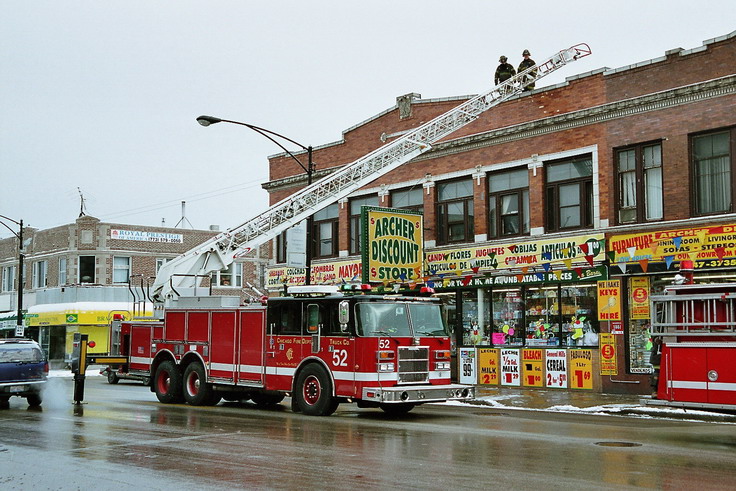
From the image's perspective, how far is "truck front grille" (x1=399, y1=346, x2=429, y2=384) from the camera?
1622 centimetres

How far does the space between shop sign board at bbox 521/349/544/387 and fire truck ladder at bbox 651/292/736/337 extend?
10789 millimetres

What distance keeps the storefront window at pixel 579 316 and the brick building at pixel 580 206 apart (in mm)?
39

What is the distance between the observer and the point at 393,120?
29.4m

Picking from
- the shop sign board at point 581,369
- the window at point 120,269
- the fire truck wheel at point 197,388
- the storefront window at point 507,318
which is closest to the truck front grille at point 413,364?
the fire truck wheel at point 197,388

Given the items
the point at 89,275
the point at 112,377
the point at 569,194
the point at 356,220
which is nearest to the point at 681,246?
the point at 569,194

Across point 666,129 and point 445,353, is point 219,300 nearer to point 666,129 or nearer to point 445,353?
point 445,353

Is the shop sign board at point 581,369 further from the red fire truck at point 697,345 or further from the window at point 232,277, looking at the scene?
the window at point 232,277

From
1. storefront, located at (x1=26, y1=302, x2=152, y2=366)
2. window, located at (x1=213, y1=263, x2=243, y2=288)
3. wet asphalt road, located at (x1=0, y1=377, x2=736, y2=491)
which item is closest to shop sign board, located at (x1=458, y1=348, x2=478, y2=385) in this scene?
wet asphalt road, located at (x1=0, y1=377, x2=736, y2=491)

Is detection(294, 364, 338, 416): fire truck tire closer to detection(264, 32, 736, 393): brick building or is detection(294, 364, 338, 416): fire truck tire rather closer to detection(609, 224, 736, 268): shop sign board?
detection(264, 32, 736, 393): brick building

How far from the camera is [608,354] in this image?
22.1 metres

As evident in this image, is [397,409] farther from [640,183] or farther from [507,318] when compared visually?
[640,183]

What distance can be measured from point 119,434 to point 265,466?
4291 mm

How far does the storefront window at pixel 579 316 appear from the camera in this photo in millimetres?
22828

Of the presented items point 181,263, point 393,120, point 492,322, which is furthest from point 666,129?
point 181,263
